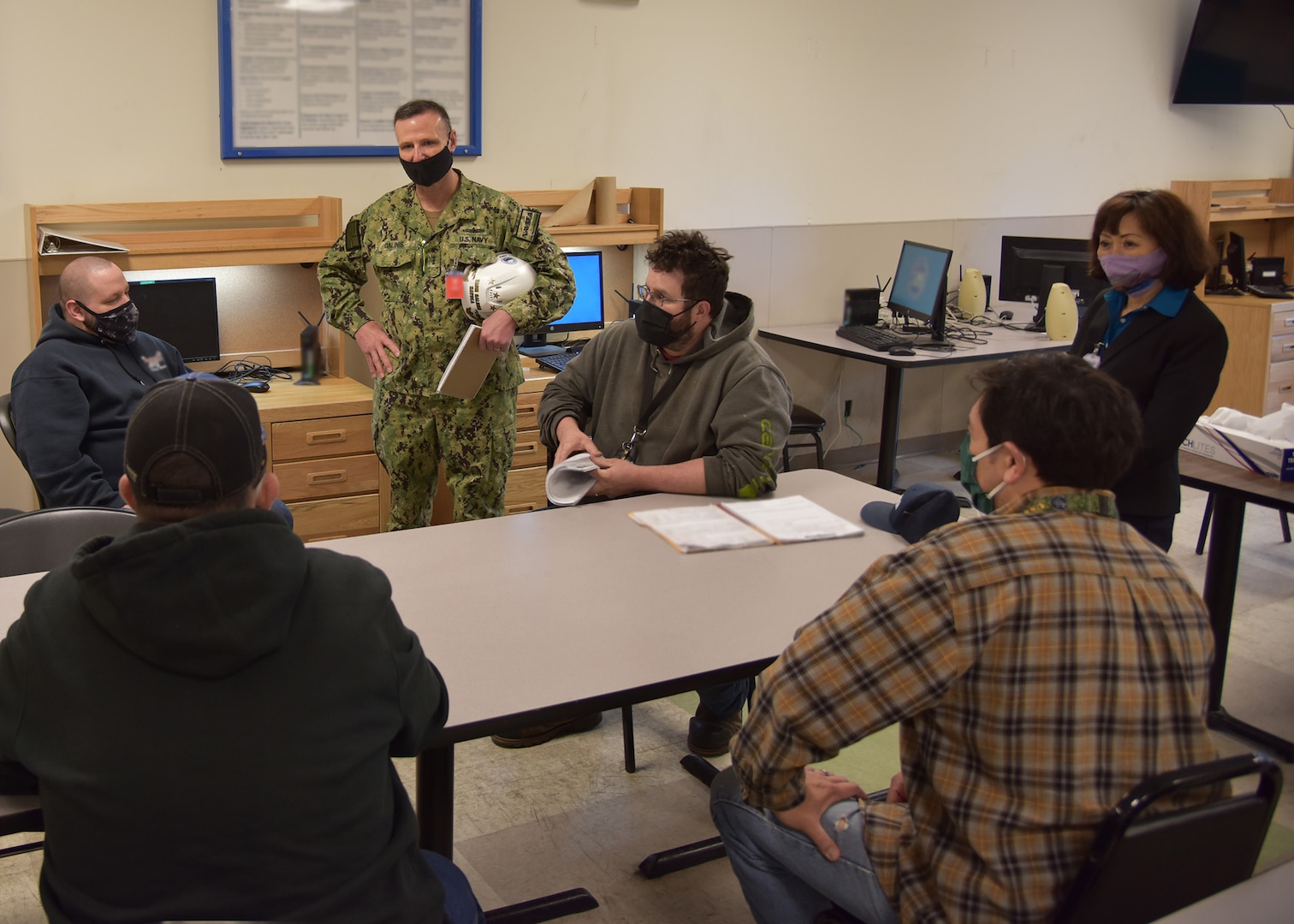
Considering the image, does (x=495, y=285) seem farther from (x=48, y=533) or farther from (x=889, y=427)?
(x=889, y=427)

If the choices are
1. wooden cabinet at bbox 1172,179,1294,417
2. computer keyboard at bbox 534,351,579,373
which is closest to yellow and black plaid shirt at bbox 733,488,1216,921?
computer keyboard at bbox 534,351,579,373

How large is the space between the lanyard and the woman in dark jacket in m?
1.06

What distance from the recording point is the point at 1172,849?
1.31 meters

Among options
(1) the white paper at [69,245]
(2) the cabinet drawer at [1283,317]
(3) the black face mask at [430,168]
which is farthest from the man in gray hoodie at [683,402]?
(2) the cabinet drawer at [1283,317]

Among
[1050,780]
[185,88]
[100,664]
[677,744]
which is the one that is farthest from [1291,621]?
[185,88]

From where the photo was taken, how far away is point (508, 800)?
2752 millimetres

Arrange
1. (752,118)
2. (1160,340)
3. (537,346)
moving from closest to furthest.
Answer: (1160,340) < (537,346) < (752,118)

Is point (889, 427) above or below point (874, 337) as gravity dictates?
below

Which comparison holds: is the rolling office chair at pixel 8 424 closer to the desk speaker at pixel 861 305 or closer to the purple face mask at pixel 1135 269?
the purple face mask at pixel 1135 269

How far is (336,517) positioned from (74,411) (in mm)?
1154

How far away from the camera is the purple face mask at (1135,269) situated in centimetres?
277

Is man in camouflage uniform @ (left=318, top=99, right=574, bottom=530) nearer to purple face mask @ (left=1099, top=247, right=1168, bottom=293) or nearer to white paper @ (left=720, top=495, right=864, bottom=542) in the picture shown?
white paper @ (left=720, top=495, right=864, bottom=542)

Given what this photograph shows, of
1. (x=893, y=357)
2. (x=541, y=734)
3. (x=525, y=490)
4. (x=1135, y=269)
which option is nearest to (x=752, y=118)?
(x=893, y=357)

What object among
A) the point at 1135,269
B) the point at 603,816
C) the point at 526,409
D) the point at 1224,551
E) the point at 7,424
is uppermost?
the point at 1135,269
